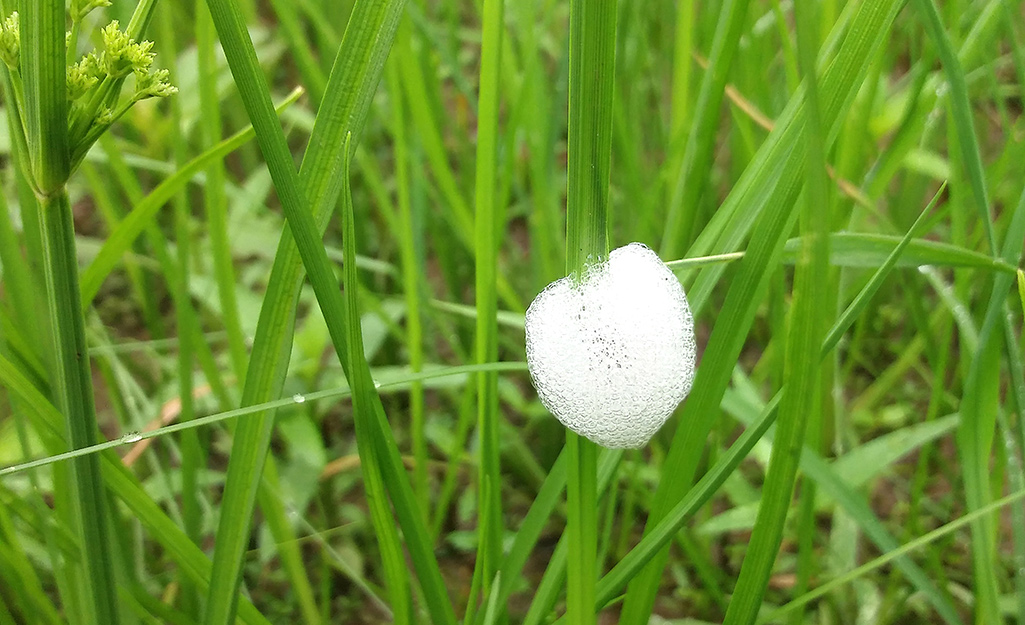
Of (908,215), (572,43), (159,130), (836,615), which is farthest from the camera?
(159,130)

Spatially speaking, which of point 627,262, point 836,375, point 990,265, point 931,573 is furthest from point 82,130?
point 931,573

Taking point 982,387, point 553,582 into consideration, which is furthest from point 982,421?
point 553,582

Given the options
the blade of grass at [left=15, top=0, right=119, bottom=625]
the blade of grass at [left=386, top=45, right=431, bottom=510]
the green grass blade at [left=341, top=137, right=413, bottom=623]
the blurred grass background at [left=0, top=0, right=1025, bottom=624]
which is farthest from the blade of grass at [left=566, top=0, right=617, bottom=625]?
the blade of grass at [left=386, top=45, right=431, bottom=510]

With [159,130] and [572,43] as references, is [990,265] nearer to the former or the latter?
[572,43]

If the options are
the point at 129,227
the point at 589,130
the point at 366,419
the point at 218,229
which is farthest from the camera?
the point at 218,229

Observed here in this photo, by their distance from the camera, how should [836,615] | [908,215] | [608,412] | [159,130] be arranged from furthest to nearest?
[159,130], [908,215], [836,615], [608,412]

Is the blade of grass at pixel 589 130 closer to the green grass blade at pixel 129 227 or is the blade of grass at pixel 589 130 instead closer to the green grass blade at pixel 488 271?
the green grass blade at pixel 488 271

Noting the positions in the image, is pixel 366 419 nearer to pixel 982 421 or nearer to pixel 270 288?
pixel 270 288

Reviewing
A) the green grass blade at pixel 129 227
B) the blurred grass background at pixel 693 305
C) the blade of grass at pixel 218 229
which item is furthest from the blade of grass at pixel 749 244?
the blade of grass at pixel 218 229
